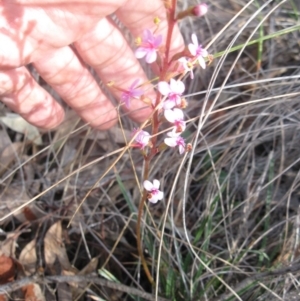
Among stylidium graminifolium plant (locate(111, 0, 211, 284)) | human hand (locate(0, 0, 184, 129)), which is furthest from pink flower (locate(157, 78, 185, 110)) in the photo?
human hand (locate(0, 0, 184, 129))

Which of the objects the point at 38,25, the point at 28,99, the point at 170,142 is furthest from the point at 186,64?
the point at 28,99

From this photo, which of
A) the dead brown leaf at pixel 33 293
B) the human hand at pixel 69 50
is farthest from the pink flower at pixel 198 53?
the dead brown leaf at pixel 33 293

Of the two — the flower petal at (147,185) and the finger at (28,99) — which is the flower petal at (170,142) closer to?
the flower petal at (147,185)

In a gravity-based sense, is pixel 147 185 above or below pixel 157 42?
below

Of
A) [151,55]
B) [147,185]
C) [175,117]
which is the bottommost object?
[147,185]

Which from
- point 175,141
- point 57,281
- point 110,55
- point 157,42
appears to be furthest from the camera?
point 110,55

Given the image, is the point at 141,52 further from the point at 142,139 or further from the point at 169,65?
the point at 142,139

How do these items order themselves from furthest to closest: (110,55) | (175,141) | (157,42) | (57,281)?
(110,55), (57,281), (175,141), (157,42)

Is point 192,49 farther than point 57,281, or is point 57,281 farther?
point 57,281
